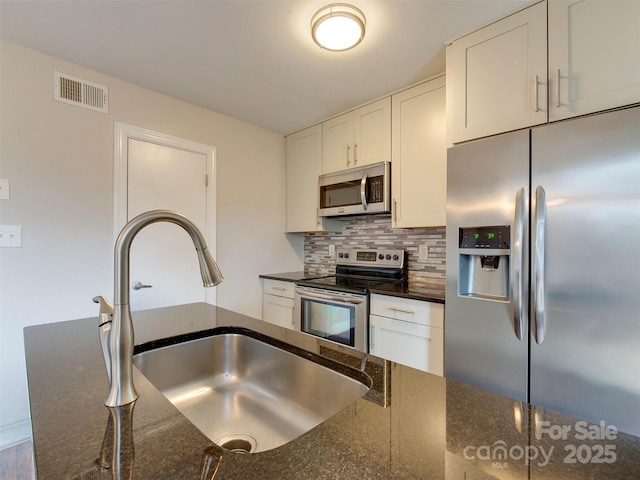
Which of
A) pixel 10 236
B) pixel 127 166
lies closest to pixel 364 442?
pixel 10 236

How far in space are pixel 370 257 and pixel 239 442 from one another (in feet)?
6.83

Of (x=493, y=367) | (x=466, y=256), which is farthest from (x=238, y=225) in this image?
(x=493, y=367)

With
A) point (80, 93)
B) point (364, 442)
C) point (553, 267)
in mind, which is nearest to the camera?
point (364, 442)

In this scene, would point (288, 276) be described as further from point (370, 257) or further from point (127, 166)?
point (127, 166)

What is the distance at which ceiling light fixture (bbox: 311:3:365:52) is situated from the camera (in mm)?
1415

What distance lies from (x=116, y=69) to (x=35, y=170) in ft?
2.80

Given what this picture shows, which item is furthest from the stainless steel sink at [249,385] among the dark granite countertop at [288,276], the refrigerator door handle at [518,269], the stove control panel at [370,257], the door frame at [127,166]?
the stove control panel at [370,257]

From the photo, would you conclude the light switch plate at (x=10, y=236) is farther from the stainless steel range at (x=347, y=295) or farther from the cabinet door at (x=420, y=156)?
the cabinet door at (x=420, y=156)

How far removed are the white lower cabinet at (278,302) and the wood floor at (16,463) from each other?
1724 mm

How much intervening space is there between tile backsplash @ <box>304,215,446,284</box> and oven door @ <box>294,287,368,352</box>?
69 cm

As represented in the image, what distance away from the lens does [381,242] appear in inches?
108

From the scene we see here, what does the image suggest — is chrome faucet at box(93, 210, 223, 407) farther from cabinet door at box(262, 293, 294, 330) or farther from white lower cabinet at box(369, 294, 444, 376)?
cabinet door at box(262, 293, 294, 330)

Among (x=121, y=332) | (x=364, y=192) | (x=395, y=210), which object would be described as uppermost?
(x=364, y=192)

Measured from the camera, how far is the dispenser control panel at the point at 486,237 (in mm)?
1408
